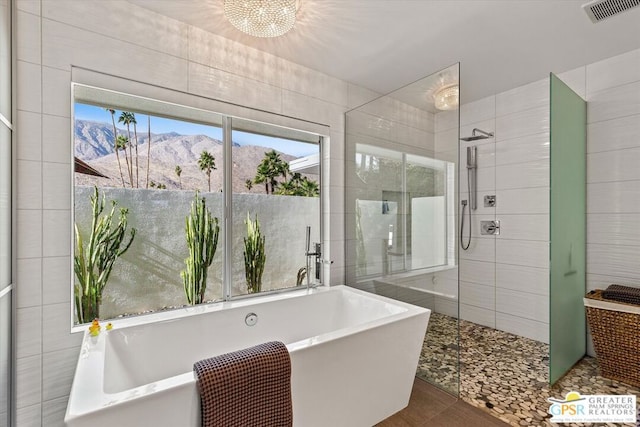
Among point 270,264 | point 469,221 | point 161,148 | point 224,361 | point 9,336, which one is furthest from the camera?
point 469,221

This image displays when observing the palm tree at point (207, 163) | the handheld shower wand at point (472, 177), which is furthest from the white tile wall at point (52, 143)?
the handheld shower wand at point (472, 177)

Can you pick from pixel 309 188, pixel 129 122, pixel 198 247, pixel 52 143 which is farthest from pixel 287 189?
pixel 52 143

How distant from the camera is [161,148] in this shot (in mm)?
2225

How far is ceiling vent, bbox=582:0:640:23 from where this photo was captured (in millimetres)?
1933

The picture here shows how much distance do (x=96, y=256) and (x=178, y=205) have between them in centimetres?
59

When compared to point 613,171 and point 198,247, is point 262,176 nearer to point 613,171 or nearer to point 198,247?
point 198,247

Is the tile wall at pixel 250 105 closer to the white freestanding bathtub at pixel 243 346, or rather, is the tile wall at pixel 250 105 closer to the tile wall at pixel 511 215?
the tile wall at pixel 511 215

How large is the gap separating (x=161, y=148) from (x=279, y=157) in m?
0.96

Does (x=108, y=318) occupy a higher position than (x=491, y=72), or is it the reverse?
(x=491, y=72)

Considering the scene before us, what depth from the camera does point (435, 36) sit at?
2332mm

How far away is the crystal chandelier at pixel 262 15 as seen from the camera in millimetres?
1741

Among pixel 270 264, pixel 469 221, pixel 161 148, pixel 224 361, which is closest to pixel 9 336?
pixel 224 361

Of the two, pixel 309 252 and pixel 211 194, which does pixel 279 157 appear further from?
pixel 309 252

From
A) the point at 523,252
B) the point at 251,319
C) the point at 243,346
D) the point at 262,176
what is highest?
the point at 262,176
